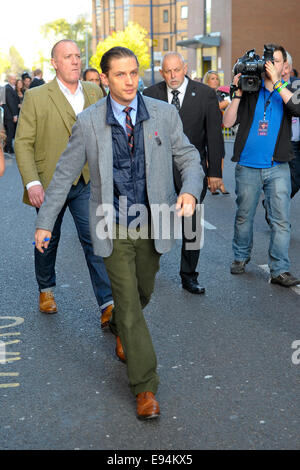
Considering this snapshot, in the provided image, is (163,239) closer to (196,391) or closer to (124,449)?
(196,391)

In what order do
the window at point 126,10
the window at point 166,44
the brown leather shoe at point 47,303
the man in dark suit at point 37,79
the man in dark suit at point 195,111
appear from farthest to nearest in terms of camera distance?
the window at point 126,10, the window at point 166,44, the man in dark suit at point 37,79, the man in dark suit at point 195,111, the brown leather shoe at point 47,303

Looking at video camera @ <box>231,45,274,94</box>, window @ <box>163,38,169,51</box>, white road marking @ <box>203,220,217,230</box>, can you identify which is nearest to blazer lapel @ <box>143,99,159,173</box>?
video camera @ <box>231,45,274,94</box>

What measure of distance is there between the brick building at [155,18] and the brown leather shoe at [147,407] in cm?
9089

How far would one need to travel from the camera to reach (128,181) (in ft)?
13.0

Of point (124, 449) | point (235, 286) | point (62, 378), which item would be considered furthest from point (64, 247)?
point (124, 449)

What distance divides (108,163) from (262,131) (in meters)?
2.96

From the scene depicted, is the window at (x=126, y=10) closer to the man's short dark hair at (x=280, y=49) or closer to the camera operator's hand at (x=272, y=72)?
the man's short dark hair at (x=280, y=49)

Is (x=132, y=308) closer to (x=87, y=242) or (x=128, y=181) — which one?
(x=128, y=181)

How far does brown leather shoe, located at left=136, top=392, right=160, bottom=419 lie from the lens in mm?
3766

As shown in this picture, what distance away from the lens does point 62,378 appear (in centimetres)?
444

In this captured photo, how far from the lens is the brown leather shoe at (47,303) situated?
19.2 feet

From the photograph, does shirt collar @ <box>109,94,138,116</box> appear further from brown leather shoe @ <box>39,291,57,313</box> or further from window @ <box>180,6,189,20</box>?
window @ <box>180,6,189,20</box>

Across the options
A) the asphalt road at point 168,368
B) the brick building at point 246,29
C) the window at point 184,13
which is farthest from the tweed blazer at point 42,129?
the window at point 184,13

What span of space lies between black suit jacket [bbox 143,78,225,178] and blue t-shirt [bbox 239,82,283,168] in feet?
1.47
